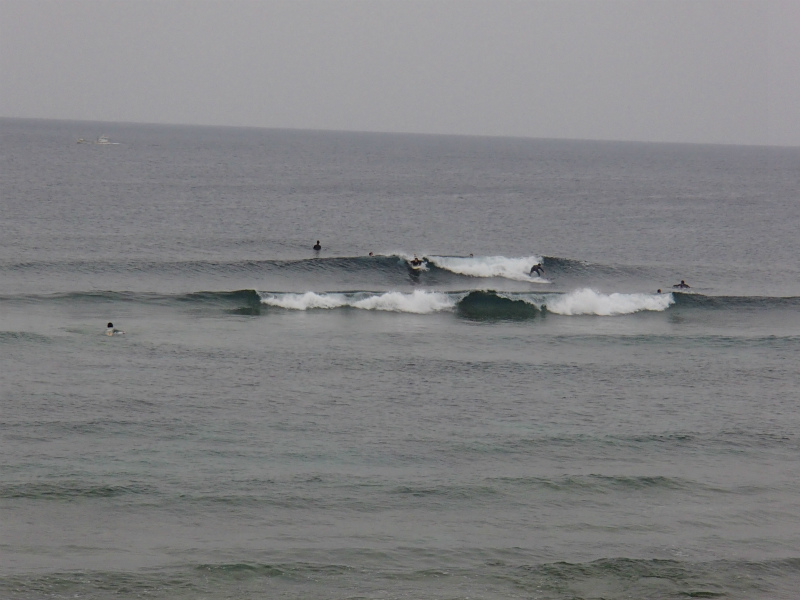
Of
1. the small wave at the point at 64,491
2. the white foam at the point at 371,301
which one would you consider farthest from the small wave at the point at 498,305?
the small wave at the point at 64,491

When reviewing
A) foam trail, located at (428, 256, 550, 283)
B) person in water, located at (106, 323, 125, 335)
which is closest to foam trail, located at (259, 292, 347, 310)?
person in water, located at (106, 323, 125, 335)

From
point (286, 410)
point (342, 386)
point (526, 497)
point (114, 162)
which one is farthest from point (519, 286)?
point (114, 162)

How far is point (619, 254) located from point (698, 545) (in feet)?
156

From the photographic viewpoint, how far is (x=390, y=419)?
30.5m

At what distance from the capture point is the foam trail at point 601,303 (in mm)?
48906

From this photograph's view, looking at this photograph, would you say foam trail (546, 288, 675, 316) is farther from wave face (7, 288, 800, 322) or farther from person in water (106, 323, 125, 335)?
person in water (106, 323, 125, 335)

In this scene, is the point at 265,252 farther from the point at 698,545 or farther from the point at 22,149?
the point at 22,149

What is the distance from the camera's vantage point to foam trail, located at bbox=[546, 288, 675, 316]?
48.9 meters

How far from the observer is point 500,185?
133750mm

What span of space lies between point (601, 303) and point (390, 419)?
22.6 meters

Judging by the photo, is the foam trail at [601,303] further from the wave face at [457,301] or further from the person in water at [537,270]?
the person in water at [537,270]

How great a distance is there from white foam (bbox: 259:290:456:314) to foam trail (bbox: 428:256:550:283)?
9.56 m

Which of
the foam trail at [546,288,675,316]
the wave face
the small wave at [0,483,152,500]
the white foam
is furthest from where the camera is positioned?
the foam trail at [546,288,675,316]

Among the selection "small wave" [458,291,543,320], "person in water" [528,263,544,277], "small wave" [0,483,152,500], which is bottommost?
"small wave" [0,483,152,500]
